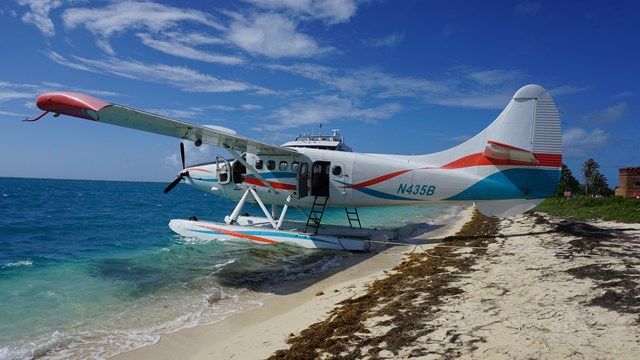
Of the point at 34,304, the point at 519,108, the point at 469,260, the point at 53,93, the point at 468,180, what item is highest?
the point at 519,108

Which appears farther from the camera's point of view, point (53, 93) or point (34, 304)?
point (53, 93)

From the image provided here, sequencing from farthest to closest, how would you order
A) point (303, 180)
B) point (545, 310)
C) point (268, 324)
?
point (303, 180) < point (268, 324) < point (545, 310)

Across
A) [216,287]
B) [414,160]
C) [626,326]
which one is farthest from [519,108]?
[216,287]

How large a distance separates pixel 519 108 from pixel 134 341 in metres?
10.6

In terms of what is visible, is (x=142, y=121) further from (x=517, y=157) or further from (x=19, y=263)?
(x=517, y=157)

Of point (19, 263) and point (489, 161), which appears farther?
point (489, 161)

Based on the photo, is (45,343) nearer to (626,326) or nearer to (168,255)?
(168,255)

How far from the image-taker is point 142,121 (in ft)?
31.8

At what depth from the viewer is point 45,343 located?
5.25 metres

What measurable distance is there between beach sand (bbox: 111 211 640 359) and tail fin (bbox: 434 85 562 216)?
246cm

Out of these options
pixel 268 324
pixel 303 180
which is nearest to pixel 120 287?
pixel 268 324

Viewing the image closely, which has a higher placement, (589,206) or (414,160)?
(414,160)

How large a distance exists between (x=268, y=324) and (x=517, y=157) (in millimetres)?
8509

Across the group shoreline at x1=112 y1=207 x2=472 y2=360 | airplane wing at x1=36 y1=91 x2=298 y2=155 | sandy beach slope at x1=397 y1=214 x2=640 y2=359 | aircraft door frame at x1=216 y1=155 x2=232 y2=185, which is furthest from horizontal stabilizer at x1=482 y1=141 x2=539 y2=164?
aircraft door frame at x1=216 y1=155 x2=232 y2=185
